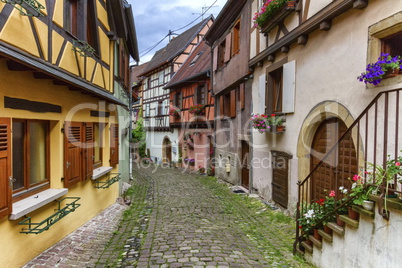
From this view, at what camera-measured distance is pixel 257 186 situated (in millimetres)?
8953

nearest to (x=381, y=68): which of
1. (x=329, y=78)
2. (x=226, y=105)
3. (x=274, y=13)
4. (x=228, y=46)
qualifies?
(x=329, y=78)

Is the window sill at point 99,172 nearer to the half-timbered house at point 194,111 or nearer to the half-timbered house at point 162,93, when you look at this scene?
the half-timbered house at point 194,111

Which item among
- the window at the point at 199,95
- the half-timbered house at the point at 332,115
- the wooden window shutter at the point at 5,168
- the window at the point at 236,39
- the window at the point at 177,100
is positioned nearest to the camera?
the half-timbered house at the point at 332,115

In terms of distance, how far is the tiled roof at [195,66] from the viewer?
52.5 ft

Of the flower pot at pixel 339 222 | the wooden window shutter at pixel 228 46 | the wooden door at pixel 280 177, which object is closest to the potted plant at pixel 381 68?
the flower pot at pixel 339 222

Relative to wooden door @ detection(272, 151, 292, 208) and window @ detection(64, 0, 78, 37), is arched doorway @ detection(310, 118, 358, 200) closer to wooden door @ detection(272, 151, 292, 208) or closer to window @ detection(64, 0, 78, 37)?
wooden door @ detection(272, 151, 292, 208)

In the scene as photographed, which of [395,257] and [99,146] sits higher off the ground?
[99,146]

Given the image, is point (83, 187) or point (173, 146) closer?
point (83, 187)

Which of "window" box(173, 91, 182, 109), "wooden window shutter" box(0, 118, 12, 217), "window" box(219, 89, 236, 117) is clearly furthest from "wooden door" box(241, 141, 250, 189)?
"window" box(173, 91, 182, 109)

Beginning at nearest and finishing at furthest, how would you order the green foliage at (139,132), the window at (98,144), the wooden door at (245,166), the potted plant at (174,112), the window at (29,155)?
the window at (29,155) < the window at (98,144) < the wooden door at (245,166) < the potted plant at (174,112) < the green foliage at (139,132)

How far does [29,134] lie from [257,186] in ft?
21.6

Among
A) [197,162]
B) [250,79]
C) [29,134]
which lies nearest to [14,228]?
[29,134]

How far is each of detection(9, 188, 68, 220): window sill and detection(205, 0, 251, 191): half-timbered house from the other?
6393 mm

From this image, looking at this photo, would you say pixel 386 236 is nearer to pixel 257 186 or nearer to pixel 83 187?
pixel 83 187
